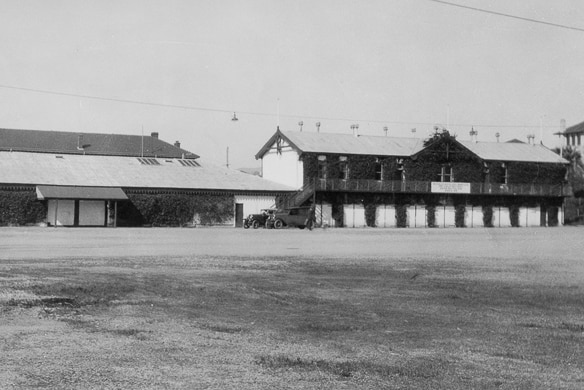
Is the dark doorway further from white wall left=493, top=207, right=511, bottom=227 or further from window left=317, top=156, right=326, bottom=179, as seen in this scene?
white wall left=493, top=207, right=511, bottom=227

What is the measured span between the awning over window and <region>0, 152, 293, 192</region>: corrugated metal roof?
78 centimetres

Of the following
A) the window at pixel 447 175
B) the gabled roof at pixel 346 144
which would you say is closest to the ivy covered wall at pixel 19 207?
the gabled roof at pixel 346 144

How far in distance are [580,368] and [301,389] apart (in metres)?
3.17

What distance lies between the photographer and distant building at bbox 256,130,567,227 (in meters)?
65.6

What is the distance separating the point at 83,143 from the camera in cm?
8688

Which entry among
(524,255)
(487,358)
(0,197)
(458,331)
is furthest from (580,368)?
(0,197)

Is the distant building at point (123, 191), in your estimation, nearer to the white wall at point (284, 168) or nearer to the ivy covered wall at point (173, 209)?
the ivy covered wall at point (173, 209)

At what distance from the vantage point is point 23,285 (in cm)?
1464

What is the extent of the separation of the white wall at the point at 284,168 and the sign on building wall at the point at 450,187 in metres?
12.3

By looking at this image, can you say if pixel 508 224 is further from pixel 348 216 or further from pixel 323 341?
pixel 323 341

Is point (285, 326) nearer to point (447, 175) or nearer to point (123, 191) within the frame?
point (123, 191)

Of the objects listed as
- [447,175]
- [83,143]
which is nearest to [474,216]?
[447,175]

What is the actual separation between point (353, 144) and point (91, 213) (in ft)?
80.1

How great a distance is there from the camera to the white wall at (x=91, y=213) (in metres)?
55.9
